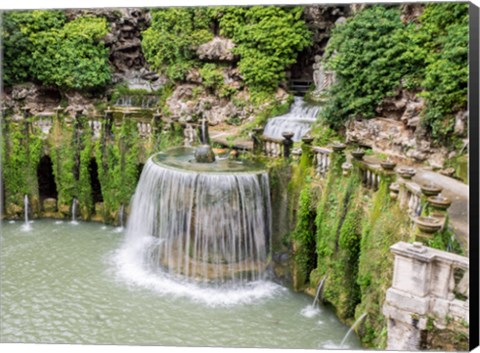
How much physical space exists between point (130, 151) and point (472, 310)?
924 cm

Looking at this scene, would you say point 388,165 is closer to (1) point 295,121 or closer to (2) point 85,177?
(1) point 295,121

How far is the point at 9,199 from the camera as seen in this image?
13.0 m

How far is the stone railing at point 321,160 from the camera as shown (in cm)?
891

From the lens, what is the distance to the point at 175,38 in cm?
1430

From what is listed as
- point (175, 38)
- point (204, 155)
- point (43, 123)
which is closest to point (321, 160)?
point (204, 155)

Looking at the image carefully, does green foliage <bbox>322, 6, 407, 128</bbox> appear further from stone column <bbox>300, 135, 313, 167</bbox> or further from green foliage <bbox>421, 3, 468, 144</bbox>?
stone column <bbox>300, 135, 313, 167</bbox>

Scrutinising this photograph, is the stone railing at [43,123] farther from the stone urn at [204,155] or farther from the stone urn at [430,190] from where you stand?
the stone urn at [430,190]

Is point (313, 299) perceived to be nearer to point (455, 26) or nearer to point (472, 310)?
point (472, 310)

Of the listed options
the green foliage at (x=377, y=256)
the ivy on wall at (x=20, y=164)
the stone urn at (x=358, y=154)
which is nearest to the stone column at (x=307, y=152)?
the stone urn at (x=358, y=154)

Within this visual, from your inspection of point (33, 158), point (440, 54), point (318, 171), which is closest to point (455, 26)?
point (440, 54)

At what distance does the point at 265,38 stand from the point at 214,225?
624 cm

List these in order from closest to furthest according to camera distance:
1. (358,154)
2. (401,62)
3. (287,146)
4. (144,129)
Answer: (358,154) < (401,62) < (287,146) < (144,129)

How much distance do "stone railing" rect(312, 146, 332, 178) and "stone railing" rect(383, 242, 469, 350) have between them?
124 inches

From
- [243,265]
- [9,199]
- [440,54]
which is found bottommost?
[243,265]
